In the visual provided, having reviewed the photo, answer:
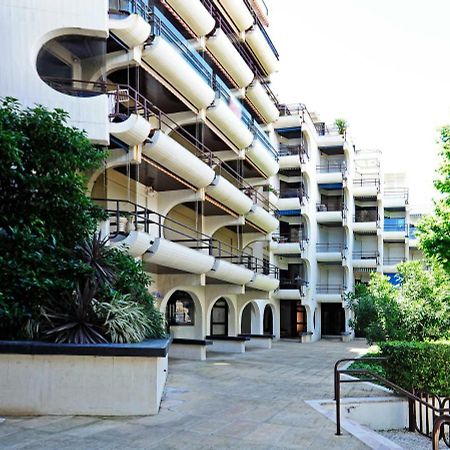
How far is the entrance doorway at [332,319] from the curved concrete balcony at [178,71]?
2867 centimetres

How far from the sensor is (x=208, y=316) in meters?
26.1

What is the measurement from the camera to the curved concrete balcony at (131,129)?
16.1m

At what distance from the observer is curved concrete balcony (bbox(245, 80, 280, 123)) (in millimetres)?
30531

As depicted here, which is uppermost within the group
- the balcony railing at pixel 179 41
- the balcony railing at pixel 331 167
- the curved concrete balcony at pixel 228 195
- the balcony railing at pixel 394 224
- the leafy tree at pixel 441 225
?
the balcony railing at pixel 331 167

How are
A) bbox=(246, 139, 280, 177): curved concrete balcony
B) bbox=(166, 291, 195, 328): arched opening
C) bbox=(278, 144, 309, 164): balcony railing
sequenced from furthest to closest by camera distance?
bbox=(278, 144, 309, 164): balcony railing
bbox=(246, 139, 280, 177): curved concrete balcony
bbox=(166, 291, 195, 328): arched opening

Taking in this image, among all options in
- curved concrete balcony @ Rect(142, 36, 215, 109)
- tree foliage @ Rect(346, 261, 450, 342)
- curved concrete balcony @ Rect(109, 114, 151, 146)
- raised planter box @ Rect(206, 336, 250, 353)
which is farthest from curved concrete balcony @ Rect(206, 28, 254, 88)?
raised planter box @ Rect(206, 336, 250, 353)

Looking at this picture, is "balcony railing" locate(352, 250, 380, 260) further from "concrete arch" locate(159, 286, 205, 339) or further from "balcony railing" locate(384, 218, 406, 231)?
"concrete arch" locate(159, 286, 205, 339)

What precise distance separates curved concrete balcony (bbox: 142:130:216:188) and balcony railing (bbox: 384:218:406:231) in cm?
3256

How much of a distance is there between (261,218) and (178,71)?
12.2m

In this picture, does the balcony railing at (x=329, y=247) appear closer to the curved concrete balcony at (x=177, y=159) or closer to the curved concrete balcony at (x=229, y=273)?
the curved concrete balcony at (x=229, y=273)

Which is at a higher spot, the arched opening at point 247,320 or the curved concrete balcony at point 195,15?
the curved concrete balcony at point 195,15

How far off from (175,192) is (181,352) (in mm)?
6122

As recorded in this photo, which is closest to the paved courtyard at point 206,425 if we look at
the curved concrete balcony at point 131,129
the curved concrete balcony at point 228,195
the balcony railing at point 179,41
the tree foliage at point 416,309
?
the curved concrete balcony at point 131,129

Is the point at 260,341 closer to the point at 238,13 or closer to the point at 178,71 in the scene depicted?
the point at 178,71
